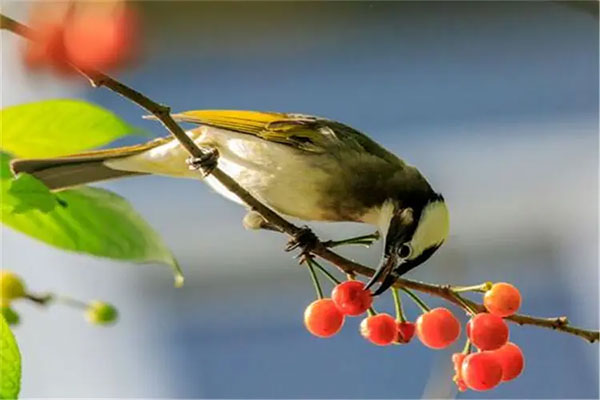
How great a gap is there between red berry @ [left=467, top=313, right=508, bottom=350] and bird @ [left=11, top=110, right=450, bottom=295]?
256 millimetres

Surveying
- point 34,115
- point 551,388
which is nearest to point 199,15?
point 551,388

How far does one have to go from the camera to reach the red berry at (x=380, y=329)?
92 centimetres

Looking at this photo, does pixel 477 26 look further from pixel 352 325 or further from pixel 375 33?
pixel 352 325

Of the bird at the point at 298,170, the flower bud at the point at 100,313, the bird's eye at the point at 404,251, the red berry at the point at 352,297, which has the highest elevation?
the bird at the point at 298,170

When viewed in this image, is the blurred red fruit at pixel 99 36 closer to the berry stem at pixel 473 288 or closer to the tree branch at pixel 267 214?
the tree branch at pixel 267 214

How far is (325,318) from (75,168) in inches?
13.7

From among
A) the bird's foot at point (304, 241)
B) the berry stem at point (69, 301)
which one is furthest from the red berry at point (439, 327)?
the berry stem at point (69, 301)

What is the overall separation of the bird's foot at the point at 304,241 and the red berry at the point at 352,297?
2.4 inches

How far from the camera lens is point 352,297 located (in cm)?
86

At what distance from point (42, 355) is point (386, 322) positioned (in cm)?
255

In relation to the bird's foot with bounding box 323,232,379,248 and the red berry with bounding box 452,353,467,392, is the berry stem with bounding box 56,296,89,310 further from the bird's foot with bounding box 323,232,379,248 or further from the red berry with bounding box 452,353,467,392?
the red berry with bounding box 452,353,467,392

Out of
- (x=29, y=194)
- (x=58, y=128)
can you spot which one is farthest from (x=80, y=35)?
(x=58, y=128)

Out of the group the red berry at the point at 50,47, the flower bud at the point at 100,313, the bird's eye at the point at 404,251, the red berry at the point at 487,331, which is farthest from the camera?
the flower bud at the point at 100,313

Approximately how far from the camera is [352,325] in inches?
133
